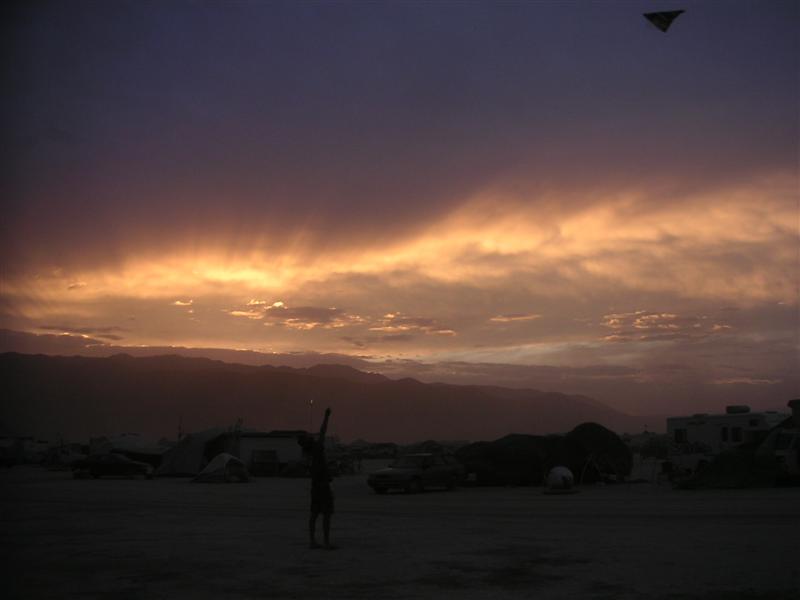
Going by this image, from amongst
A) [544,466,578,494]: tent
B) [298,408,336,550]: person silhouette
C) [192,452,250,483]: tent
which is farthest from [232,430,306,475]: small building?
[298,408,336,550]: person silhouette

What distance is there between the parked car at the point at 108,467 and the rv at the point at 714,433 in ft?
88.7

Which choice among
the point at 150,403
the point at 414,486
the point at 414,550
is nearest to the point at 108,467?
the point at 414,486

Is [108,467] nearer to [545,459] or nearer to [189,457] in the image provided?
[189,457]

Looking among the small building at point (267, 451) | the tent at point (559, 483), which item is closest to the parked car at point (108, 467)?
the small building at point (267, 451)

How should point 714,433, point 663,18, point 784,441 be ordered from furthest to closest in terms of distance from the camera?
point 714,433
point 784,441
point 663,18

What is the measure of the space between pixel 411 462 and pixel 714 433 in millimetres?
13490

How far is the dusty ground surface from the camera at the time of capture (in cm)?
1016

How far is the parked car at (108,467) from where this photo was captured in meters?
42.4

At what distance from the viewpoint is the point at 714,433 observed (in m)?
34.5

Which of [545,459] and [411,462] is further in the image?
[545,459]

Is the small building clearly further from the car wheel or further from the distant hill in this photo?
the distant hill

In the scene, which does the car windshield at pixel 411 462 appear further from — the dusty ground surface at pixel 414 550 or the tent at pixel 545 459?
the dusty ground surface at pixel 414 550

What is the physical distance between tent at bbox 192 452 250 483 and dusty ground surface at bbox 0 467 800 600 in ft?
45.0

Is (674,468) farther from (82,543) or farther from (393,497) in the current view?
(82,543)
